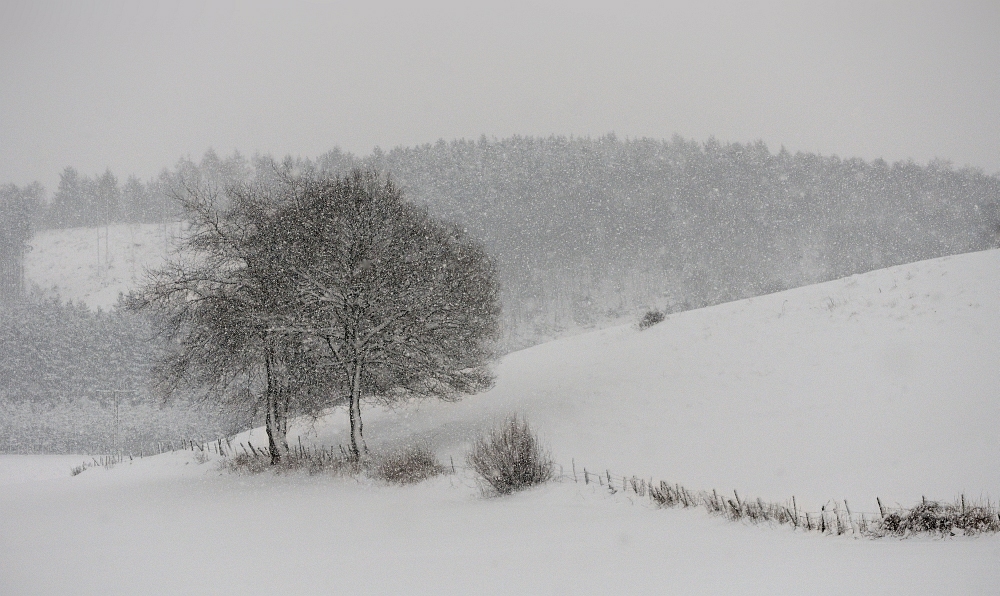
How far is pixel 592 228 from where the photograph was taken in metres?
74.7

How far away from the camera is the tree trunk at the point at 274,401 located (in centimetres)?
1787

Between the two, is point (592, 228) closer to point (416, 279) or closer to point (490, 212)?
point (490, 212)

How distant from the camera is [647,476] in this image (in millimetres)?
14031

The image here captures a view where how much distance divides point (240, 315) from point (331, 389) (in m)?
4.39

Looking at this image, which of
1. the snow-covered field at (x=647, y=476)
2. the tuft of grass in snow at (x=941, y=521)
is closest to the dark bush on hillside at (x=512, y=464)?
the snow-covered field at (x=647, y=476)

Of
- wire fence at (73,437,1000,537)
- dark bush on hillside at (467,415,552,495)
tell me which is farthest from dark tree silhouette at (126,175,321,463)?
wire fence at (73,437,1000,537)

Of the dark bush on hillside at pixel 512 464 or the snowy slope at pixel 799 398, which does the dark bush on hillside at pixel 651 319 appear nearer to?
the snowy slope at pixel 799 398

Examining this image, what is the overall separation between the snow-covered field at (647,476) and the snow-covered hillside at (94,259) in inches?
2569

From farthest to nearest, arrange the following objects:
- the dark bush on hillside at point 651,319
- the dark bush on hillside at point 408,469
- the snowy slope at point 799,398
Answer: the dark bush on hillside at point 651,319 < the dark bush on hillside at point 408,469 < the snowy slope at point 799,398

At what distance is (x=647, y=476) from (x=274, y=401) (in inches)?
488

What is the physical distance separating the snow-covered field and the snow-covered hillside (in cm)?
6525

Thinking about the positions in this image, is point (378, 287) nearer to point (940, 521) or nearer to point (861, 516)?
point (861, 516)

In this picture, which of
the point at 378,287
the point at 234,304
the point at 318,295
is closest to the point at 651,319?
the point at 378,287

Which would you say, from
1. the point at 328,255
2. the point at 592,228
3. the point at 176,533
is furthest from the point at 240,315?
the point at 592,228
